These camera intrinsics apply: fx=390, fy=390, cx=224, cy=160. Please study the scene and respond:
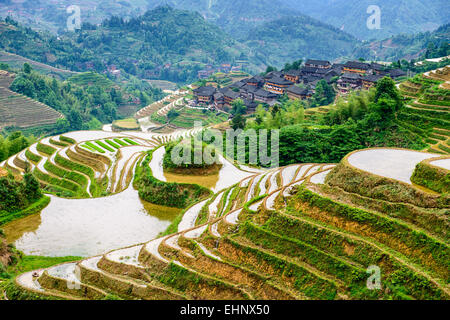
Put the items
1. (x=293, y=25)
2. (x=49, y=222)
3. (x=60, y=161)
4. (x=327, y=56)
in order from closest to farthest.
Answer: (x=49, y=222) → (x=60, y=161) → (x=327, y=56) → (x=293, y=25)

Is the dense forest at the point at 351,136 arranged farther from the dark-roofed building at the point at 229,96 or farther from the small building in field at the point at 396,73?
the dark-roofed building at the point at 229,96

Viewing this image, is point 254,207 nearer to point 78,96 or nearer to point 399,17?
point 78,96

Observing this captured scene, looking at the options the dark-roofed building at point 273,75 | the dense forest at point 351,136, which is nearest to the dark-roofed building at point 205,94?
the dark-roofed building at point 273,75

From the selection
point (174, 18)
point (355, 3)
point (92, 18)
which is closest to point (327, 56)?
point (174, 18)

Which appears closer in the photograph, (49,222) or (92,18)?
(49,222)
